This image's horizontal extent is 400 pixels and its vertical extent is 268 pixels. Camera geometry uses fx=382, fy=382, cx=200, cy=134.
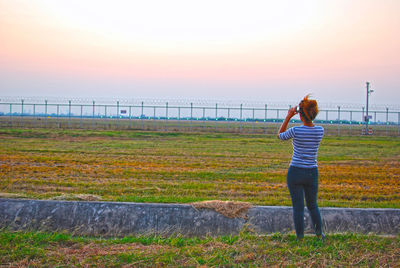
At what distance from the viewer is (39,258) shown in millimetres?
4293

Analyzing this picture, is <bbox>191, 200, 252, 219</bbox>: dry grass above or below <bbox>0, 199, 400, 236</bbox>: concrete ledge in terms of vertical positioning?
above

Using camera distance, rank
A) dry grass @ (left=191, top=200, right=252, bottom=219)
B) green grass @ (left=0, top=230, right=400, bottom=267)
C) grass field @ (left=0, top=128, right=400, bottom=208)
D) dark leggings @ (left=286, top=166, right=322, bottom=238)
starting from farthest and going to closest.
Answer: grass field @ (left=0, top=128, right=400, bottom=208) < dry grass @ (left=191, top=200, right=252, bottom=219) < dark leggings @ (left=286, top=166, right=322, bottom=238) < green grass @ (left=0, top=230, right=400, bottom=267)

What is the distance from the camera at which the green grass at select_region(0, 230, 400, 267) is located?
425cm

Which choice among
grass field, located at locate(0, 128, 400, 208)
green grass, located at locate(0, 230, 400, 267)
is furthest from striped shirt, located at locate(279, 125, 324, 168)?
grass field, located at locate(0, 128, 400, 208)

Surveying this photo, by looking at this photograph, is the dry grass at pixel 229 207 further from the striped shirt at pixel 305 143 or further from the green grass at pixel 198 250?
the striped shirt at pixel 305 143

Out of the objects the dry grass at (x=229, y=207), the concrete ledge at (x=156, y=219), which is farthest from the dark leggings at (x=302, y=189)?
the dry grass at (x=229, y=207)

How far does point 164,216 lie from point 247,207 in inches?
49.7

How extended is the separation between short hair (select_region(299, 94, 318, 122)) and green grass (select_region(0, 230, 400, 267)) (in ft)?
5.25

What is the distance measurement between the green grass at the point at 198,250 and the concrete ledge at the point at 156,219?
0.33m

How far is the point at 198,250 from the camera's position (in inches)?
180

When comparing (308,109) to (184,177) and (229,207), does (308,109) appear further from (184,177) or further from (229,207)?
(184,177)

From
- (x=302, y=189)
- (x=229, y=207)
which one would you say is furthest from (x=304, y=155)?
(x=229, y=207)

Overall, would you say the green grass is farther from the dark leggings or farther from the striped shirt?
the striped shirt

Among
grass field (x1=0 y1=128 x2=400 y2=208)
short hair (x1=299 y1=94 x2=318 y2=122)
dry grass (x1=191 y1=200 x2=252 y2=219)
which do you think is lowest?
grass field (x1=0 y1=128 x2=400 y2=208)
